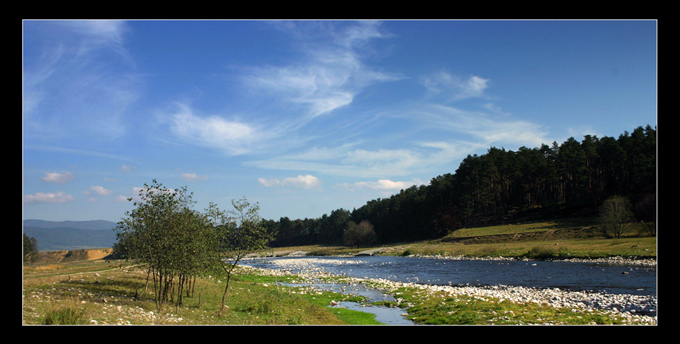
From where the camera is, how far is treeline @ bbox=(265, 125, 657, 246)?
3743 inches

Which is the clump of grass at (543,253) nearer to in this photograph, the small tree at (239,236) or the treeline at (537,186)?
the treeline at (537,186)

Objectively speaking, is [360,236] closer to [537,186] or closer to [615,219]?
[537,186]

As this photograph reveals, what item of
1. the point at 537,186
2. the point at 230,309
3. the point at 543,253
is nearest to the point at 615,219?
the point at 543,253

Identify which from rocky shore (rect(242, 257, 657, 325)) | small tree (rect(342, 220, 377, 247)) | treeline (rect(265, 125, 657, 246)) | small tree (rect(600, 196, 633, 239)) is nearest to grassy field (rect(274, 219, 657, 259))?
small tree (rect(600, 196, 633, 239))

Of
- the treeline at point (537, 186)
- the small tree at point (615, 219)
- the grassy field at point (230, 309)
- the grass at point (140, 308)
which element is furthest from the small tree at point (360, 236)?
the grass at point (140, 308)

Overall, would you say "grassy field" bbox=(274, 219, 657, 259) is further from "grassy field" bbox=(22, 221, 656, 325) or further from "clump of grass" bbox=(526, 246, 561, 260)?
"grassy field" bbox=(22, 221, 656, 325)

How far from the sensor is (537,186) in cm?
12181

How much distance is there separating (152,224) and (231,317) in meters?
7.99

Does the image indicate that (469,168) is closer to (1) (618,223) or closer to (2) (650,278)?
(1) (618,223)

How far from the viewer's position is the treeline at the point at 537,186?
95.1 meters

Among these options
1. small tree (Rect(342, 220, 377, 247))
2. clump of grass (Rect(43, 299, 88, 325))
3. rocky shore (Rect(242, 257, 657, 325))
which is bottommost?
small tree (Rect(342, 220, 377, 247))
